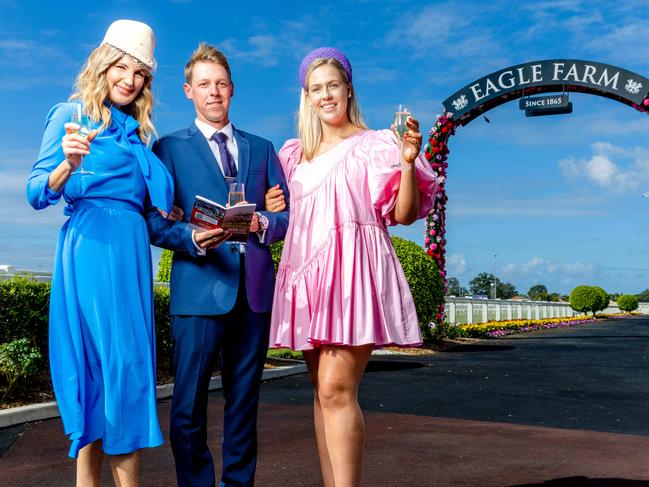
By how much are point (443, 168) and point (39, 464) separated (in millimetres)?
14955

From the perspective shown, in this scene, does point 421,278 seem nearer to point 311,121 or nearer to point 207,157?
point 311,121

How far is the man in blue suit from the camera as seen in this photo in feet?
10.8

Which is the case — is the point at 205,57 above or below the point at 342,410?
above

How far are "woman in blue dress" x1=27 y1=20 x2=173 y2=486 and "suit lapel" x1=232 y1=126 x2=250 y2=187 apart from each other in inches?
16.3

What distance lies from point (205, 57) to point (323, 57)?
22.2 inches

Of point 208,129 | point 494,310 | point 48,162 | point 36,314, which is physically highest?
point 208,129

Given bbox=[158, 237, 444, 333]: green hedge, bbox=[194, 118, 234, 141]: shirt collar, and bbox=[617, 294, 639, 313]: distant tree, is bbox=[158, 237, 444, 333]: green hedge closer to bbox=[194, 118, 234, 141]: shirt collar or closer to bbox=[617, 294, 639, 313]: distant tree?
bbox=[194, 118, 234, 141]: shirt collar

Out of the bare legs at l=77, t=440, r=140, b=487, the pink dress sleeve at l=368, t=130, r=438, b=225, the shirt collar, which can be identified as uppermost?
the shirt collar

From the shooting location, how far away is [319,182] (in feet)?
11.1

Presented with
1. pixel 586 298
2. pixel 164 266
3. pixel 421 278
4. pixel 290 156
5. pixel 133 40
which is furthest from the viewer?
pixel 586 298

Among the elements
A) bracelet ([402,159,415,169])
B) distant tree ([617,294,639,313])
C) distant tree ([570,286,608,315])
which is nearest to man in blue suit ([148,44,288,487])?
bracelet ([402,159,415,169])

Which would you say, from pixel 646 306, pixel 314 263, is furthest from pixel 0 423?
pixel 646 306

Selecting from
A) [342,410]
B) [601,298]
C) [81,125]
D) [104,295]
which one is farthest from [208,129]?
[601,298]

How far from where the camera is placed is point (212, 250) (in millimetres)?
3357
